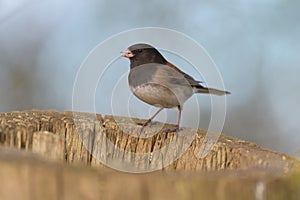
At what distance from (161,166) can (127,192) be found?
0.92 metres

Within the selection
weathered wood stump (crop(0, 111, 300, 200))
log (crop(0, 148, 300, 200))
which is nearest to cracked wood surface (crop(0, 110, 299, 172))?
weathered wood stump (crop(0, 111, 300, 200))

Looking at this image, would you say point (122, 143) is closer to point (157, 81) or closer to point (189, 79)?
point (157, 81)

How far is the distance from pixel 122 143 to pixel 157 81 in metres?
0.96

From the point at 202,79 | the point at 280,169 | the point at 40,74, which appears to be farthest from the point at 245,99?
the point at 280,169

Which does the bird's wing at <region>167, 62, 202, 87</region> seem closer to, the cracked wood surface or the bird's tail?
the bird's tail

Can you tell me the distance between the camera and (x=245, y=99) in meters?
5.72

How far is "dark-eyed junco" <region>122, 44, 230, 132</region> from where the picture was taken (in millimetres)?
3070

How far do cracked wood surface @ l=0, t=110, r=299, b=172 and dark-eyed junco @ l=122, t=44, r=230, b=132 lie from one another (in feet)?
2.07

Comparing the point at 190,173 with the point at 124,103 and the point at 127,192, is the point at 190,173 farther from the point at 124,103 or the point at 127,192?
the point at 124,103

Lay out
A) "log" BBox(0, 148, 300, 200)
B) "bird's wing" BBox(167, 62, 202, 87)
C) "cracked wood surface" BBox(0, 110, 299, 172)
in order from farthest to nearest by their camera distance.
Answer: "bird's wing" BBox(167, 62, 202, 87)
"cracked wood surface" BBox(0, 110, 299, 172)
"log" BBox(0, 148, 300, 200)

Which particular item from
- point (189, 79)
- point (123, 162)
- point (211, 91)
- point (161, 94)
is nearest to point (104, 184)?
point (123, 162)

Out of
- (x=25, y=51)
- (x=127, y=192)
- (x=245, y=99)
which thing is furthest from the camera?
(x=25, y=51)

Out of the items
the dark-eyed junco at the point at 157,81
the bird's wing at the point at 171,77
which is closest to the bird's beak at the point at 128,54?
the dark-eyed junco at the point at 157,81

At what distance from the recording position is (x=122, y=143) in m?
2.18
